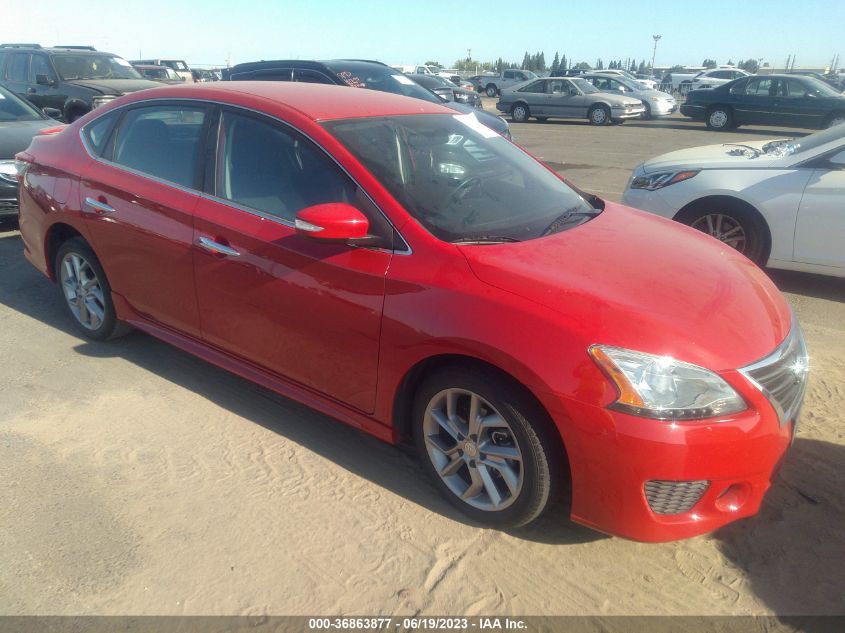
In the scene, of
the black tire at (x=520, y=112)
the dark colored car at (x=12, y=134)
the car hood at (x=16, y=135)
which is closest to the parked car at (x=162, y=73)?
the black tire at (x=520, y=112)

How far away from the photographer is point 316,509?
3.02 m

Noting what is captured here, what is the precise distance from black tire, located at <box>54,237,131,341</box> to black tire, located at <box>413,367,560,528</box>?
2.40m

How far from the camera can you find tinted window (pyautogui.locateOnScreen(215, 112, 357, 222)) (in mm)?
3234

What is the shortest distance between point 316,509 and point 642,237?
1959mm

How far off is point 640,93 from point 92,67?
17944mm

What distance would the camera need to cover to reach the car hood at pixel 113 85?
12.1 m

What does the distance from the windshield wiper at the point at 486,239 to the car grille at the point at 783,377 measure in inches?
42.7

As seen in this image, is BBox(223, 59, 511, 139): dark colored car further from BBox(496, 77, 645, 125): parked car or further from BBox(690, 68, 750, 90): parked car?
BBox(690, 68, 750, 90): parked car

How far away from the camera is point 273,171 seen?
343 cm

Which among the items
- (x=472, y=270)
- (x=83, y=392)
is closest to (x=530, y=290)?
(x=472, y=270)

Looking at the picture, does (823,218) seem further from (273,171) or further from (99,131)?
(99,131)

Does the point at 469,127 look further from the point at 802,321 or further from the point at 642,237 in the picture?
the point at 802,321

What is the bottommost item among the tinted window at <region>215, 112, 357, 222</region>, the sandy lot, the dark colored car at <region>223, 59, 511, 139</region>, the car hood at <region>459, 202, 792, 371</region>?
the sandy lot

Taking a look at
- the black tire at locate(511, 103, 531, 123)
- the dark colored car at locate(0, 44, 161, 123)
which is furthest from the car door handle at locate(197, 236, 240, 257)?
the black tire at locate(511, 103, 531, 123)
